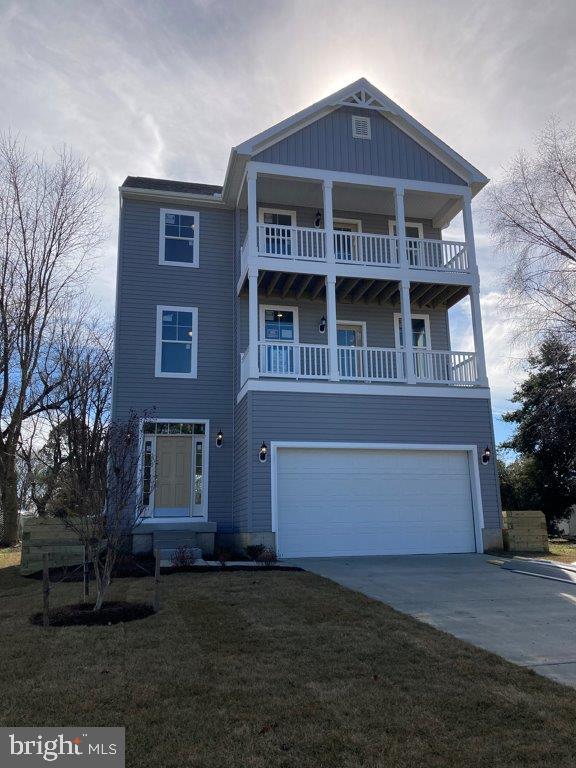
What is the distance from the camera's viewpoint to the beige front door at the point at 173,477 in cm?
1420

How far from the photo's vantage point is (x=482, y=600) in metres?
7.64

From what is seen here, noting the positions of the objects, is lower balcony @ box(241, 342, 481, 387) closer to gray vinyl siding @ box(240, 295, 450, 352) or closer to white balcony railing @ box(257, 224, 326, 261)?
gray vinyl siding @ box(240, 295, 450, 352)

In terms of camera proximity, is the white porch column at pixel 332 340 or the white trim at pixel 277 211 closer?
the white porch column at pixel 332 340

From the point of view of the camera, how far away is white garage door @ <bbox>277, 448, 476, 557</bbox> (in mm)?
12516

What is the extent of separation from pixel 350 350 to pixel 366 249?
2764mm

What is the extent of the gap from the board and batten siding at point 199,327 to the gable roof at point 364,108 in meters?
2.00

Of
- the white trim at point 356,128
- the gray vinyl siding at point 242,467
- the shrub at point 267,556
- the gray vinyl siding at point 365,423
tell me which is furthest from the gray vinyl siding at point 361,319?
the shrub at point 267,556

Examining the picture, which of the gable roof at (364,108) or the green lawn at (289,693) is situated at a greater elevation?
the gable roof at (364,108)

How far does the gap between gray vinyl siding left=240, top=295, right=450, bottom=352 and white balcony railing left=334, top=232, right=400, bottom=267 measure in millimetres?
1333

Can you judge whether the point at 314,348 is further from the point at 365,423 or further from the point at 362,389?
the point at 365,423

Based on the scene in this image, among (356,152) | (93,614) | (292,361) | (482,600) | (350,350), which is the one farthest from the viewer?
(356,152)

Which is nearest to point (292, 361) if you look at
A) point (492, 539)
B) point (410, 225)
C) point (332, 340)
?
point (332, 340)

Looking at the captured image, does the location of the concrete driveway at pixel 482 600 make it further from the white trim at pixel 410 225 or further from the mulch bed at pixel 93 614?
the white trim at pixel 410 225

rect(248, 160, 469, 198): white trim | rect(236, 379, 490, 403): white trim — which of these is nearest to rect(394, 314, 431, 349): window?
rect(236, 379, 490, 403): white trim
